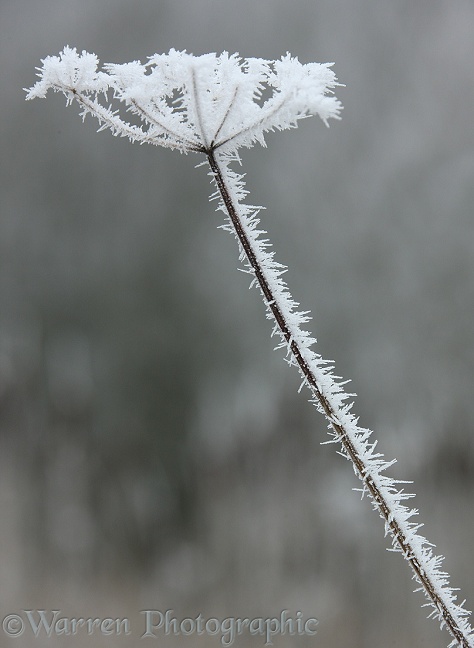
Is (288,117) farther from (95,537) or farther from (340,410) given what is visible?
(95,537)

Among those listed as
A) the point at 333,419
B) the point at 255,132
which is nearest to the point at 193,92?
the point at 255,132

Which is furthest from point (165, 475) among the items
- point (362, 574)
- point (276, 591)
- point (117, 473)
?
point (362, 574)

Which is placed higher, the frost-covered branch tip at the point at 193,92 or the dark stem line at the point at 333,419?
the frost-covered branch tip at the point at 193,92

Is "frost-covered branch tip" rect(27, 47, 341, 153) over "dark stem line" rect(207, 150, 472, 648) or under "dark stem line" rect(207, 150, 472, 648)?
over

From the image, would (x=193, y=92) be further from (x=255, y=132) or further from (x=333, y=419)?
(x=333, y=419)
